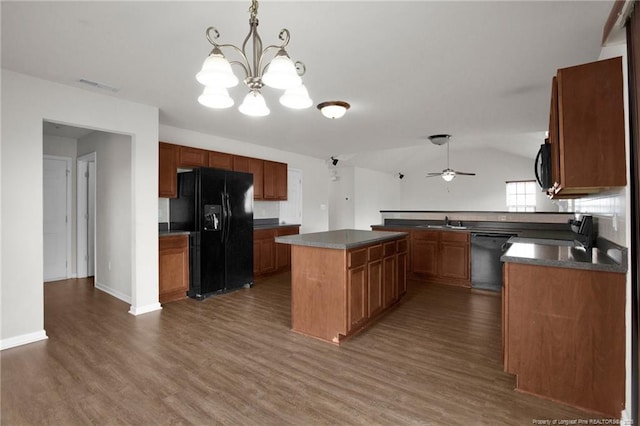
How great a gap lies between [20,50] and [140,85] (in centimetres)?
86

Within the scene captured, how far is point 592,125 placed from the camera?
1761 mm

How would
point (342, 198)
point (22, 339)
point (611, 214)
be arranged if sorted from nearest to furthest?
point (611, 214) → point (22, 339) → point (342, 198)

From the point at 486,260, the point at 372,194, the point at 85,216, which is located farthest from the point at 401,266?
the point at 372,194

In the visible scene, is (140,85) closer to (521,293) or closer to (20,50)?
(20,50)

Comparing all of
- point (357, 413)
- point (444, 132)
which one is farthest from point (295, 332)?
point (444, 132)

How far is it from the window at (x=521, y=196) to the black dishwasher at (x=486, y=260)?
246 inches

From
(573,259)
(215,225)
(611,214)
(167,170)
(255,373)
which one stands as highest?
(167,170)

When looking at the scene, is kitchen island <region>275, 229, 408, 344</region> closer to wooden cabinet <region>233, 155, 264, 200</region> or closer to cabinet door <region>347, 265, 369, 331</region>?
cabinet door <region>347, 265, 369, 331</region>

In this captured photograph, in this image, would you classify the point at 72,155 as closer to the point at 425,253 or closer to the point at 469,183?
the point at 425,253

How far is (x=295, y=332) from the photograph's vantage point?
10.2ft

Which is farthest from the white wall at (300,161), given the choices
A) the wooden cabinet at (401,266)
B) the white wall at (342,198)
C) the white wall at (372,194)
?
the wooden cabinet at (401,266)

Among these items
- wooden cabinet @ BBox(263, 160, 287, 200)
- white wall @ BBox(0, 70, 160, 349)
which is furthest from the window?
white wall @ BBox(0, 70, 160, 349)

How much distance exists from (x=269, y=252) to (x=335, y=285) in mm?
3006

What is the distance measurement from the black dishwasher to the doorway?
20.7 ft
